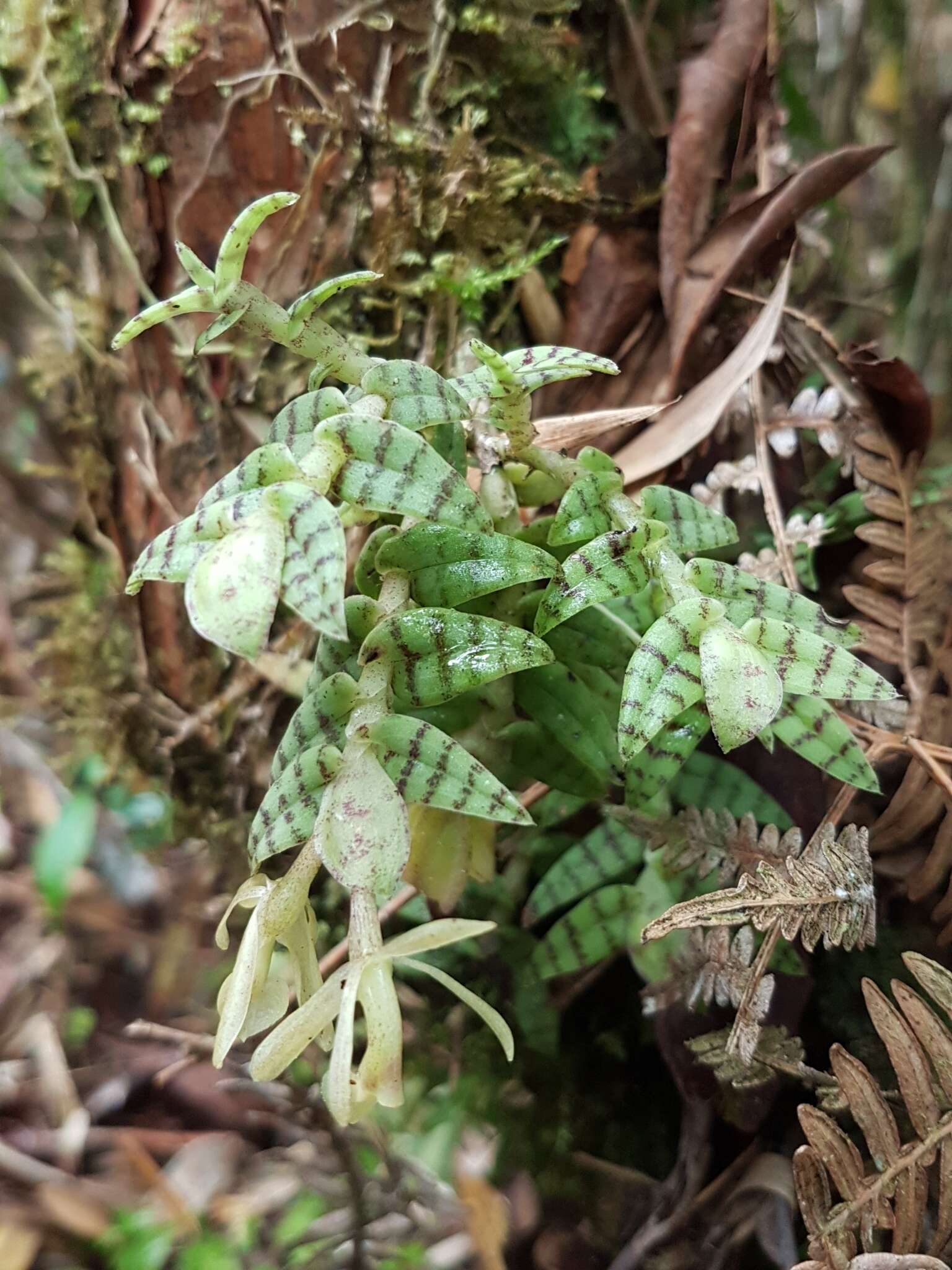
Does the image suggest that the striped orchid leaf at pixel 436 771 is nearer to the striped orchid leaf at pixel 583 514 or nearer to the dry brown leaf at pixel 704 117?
the striped orchid leaf at pixel 583 514

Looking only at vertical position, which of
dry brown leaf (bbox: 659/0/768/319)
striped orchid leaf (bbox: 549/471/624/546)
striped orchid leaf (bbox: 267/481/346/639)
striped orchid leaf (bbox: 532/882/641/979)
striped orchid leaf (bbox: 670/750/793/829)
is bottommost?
striped orchid leaf (bbox: 532/882/641/979)

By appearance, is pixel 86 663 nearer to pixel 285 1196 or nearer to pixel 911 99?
pixel 285 1196

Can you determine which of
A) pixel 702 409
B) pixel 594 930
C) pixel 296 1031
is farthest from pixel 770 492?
pixel 296 1031

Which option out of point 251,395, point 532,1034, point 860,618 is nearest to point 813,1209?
point 532,1034

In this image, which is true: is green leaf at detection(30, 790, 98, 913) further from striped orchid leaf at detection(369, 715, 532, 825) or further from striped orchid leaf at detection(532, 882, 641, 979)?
striped orchid leaf at detection(369, 715, 532, 825)

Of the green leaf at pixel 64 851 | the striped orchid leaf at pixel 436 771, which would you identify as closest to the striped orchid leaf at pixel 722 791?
the striped orchid leaf at pixel 436 771


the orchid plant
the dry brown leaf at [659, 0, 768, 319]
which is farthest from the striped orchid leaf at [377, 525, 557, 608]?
the dry brown leaf at [659, 0, 768, 319]
